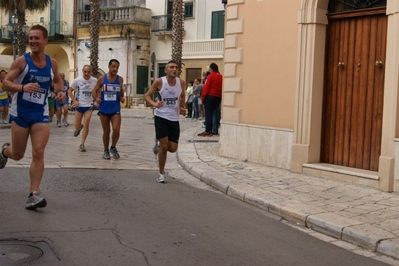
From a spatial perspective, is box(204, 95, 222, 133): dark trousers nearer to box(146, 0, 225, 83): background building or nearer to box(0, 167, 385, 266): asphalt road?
box(0, 167, 385, 266): asphalt road

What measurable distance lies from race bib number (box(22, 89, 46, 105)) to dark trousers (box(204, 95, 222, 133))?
9.24 m

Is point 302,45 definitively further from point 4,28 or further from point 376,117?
point 4,28

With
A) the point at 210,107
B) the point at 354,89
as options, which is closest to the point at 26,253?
the point at 354,89

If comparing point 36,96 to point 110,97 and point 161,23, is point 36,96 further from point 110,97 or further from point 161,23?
point 161,23

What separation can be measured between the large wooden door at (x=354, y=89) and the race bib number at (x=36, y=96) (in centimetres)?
504

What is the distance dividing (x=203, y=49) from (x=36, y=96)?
29.1 m

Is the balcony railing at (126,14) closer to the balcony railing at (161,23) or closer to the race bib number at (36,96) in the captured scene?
the balcony railing at (161,23)

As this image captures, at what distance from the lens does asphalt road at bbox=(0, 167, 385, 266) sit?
5.20m

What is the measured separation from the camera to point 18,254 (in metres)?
4.96

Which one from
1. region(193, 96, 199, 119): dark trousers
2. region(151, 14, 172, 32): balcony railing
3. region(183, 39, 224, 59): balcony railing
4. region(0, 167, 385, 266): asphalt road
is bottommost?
region(0, 167, 385, 266): asphalt road

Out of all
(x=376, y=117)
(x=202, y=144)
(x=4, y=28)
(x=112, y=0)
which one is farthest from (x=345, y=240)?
(x=4, y=28)

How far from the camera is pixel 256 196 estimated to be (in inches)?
316

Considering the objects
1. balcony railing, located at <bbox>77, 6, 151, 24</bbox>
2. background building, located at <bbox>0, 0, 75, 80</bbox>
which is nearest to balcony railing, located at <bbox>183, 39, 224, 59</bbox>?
balcony railing, located at <bbox>77, 6, 151, 24</bbox>

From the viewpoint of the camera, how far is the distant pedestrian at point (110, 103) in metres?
11.3
